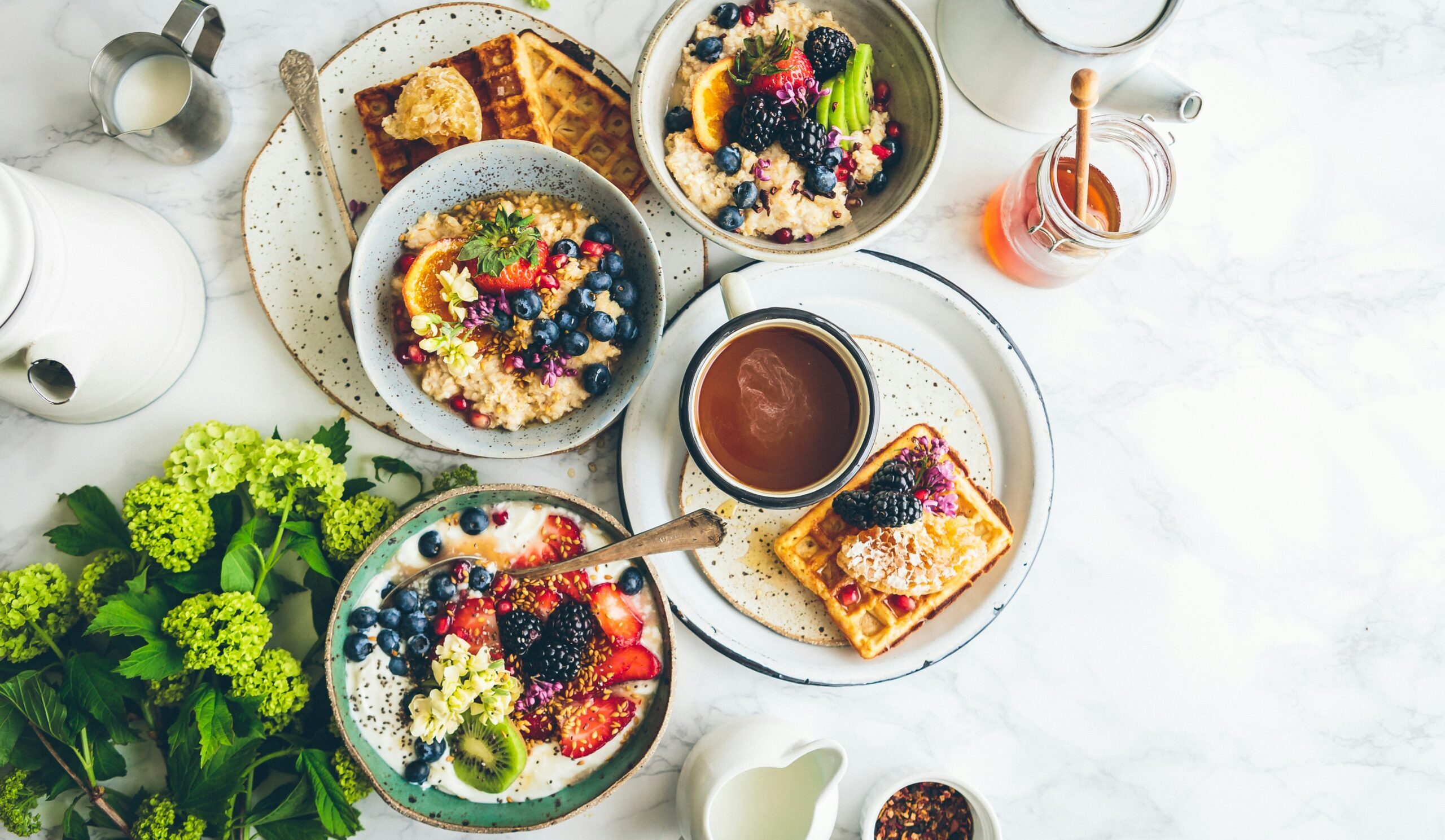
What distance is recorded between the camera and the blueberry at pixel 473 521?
6.31 feet

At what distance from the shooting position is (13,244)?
60.4 inches

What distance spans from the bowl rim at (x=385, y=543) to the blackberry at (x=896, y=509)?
1.73ft

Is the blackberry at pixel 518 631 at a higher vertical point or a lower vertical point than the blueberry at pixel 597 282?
lower

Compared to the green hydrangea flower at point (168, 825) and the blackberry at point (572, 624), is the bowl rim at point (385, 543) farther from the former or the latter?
the green hydrangea flower at point (168, 825)

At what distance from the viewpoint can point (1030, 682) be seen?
225cm

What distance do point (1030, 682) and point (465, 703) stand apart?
1.46 m

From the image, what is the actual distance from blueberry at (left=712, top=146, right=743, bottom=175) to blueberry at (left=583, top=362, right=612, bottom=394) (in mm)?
516

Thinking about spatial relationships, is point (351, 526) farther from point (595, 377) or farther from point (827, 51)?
point (827, 51)

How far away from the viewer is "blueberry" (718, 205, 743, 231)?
183 cm

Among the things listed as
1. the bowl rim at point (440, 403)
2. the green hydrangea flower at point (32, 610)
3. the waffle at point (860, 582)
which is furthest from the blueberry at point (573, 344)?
the green hydrangea flower at point (32, 610)

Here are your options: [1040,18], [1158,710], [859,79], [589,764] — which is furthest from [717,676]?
[1040,18]

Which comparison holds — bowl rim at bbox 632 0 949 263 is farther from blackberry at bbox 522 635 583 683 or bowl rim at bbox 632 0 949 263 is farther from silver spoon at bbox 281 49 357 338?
blackberry at bbox 522 635 583 683

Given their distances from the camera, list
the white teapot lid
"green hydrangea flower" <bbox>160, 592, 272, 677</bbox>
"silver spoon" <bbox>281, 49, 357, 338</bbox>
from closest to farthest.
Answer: the white teapot lid → "green hydrangea flower" <bbox>160, 592, 272, 677</bbox> → "silver spoon" <bbox>281, 49, 357, 338</bbox>

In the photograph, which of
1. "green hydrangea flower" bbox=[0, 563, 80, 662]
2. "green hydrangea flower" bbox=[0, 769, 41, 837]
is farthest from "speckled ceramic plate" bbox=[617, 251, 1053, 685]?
"green hydrangea flower" bbox=[0, 769, 41, 837]
